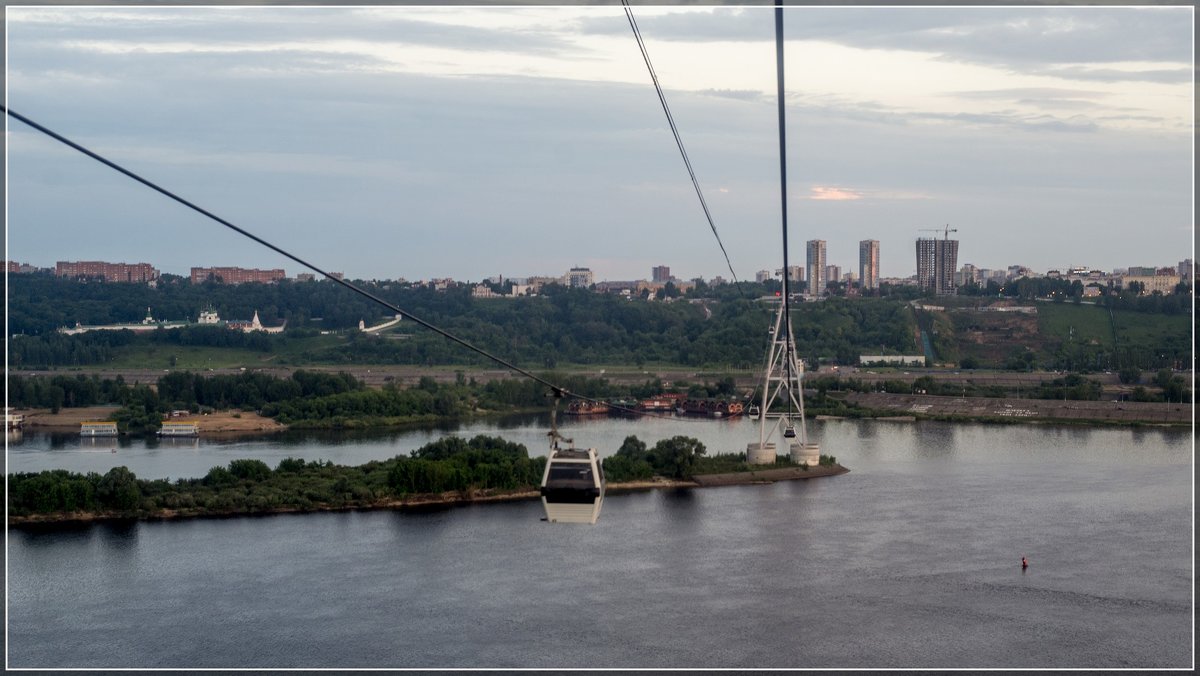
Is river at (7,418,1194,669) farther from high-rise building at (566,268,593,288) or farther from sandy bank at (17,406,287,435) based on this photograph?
high-rise building at (566,268,593,288)

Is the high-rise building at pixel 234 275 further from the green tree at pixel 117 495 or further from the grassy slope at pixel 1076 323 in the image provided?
the green tree at pixel 117 495

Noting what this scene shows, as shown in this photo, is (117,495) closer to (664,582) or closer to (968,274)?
(664,582)

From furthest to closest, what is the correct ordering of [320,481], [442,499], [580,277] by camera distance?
[580,277] → [320,481] → [442,499]

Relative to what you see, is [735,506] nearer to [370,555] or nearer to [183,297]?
[370,555]

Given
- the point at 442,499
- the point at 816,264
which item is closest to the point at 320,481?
the point at 442,499

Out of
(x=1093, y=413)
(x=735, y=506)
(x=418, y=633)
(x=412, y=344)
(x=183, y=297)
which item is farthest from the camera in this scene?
(x=183, y=297)

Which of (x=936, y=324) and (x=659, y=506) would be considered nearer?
(x=659, y=506)

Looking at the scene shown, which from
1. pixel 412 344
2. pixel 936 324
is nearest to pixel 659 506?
pixel 412 344
